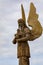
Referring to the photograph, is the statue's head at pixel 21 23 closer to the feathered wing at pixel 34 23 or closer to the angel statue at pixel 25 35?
the angel statue at pixel 25 35

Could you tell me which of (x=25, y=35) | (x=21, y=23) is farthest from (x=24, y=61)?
(x=21, y=23)

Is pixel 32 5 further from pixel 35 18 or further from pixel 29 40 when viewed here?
pixel 29 40

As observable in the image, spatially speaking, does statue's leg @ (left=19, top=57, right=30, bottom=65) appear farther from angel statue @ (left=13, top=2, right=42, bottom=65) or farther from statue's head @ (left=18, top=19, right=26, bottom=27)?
statue's head @ (left=18, top=19, right=26, bottom=27)

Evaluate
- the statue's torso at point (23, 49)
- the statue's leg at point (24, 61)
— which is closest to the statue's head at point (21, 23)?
the statue's torso at point (23, 49)

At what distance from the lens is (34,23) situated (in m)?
11.5

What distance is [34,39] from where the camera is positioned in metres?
11.3

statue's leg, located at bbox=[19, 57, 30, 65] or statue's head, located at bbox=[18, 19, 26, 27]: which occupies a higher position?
statue's head, located at bbox=[18, 19, 26, 27]

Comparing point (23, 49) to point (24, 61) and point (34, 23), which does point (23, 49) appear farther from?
point (34, 23)

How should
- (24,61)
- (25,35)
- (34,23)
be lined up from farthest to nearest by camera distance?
1. (34,23)
2. (25,35)
3. (24,61)

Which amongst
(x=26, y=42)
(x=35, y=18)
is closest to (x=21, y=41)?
(x=26, y=42)

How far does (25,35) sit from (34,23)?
0.54 metres

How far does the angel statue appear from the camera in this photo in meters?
11.1

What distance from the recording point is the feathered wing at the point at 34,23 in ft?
37.2

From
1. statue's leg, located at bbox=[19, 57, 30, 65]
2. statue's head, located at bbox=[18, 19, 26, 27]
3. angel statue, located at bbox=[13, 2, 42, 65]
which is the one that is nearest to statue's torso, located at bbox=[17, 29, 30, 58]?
angel statue, located at bbox=[13, 2, 42, 65]
